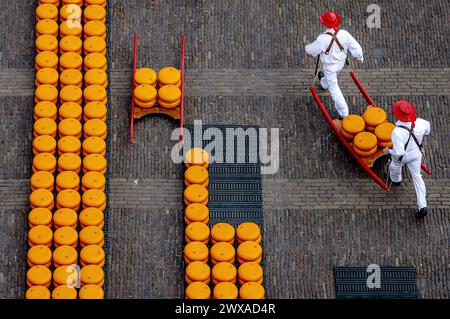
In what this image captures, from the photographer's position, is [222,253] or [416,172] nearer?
[222,253]

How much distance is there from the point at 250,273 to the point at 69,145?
447 cm

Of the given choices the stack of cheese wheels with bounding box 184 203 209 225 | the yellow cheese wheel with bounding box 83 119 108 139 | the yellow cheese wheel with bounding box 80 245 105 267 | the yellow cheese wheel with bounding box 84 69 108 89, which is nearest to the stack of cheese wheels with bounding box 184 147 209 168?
the stack of cheese wheels with bounding box 184 203 209 225

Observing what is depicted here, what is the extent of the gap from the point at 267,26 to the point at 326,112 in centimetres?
269

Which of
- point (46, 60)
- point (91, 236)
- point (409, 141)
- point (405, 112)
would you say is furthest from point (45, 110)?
point (409, 141)

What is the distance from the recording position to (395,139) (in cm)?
1931

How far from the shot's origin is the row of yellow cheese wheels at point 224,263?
1883cm

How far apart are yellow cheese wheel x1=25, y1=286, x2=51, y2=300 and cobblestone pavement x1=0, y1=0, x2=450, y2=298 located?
0.67 m

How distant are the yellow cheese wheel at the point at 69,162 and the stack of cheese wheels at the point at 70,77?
68.8 inches

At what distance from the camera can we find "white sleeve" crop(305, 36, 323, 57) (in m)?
20.5

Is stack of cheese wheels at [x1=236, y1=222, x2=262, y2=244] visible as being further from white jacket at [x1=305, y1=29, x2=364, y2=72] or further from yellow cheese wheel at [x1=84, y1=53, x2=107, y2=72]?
yellow cheese wheel at [x1=84, y1=53, x2=107, y2=72]

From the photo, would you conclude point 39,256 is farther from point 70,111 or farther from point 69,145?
point 70,111

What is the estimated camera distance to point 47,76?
21.0m

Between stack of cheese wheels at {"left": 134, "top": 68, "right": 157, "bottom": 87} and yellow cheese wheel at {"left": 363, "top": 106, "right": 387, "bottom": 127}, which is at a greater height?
stack of cheese wheels at {"left": 134, "top": 68, "right": 157, "bottom": 87}
